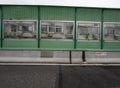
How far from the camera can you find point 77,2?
746 inches

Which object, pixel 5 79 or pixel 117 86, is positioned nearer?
pixel 117 86

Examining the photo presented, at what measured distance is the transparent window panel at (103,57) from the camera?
58.3ft

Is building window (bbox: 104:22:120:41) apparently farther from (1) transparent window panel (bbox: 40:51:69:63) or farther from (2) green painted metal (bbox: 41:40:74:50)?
(1) transparent window panel (bbox: 40:51:69:63)

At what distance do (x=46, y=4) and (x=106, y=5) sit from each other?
171 inches

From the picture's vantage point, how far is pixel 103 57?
706 inches

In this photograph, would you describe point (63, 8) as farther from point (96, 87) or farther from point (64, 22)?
point (96, 87)

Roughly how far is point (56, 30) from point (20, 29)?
8.41 ft

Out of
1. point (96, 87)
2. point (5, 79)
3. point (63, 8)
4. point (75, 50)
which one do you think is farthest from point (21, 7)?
point (96, 87)

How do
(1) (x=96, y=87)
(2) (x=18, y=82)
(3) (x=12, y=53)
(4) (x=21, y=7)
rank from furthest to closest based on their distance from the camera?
(4) (x=21, y=7), (3) (x=12, y=53), (2) (x=18, y=82), (1) (x=96, y=87)

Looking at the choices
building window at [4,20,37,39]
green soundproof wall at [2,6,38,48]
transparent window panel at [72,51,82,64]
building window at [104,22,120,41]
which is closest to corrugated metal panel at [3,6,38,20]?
green soundproof wall at [2,6,38,48]

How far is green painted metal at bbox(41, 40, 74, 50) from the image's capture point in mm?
18875

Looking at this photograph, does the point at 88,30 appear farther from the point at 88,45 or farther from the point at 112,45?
the point at 112,45

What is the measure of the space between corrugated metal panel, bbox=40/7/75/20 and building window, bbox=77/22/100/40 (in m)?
0.97

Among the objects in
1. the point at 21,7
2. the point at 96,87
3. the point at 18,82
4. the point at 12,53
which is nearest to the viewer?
the point at 96,87
